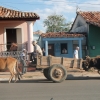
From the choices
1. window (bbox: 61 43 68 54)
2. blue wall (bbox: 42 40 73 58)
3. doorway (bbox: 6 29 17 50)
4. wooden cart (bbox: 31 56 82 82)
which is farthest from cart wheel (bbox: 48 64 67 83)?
window (bbox: 61 43 68 54)

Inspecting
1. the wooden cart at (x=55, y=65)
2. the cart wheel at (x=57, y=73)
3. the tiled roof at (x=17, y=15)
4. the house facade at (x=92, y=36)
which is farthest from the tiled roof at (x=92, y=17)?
the cart wheel at (x=57, y=73)

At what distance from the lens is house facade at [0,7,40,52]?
64.5ft

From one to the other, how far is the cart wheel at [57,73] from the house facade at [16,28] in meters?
6.16

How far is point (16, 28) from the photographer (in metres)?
21.2

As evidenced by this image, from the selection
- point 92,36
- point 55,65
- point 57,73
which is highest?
point 92,36

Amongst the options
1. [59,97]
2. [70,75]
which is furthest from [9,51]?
[59,97]

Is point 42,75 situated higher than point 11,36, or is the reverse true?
point 11,36

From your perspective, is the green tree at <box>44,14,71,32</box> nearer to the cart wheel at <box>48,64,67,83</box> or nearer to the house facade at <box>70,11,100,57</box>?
the house facade at <box>70,11,100,57</box>

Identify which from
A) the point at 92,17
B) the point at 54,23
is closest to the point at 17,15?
the point at 92,17

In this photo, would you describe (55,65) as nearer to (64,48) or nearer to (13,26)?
(13,26)

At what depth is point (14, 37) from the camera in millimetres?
21766

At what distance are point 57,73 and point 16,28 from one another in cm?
807

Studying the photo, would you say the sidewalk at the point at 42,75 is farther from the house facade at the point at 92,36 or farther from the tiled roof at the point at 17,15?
the house facade at the point at 92,36

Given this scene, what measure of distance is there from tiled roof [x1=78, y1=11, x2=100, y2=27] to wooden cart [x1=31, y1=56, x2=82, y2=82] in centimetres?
1021
